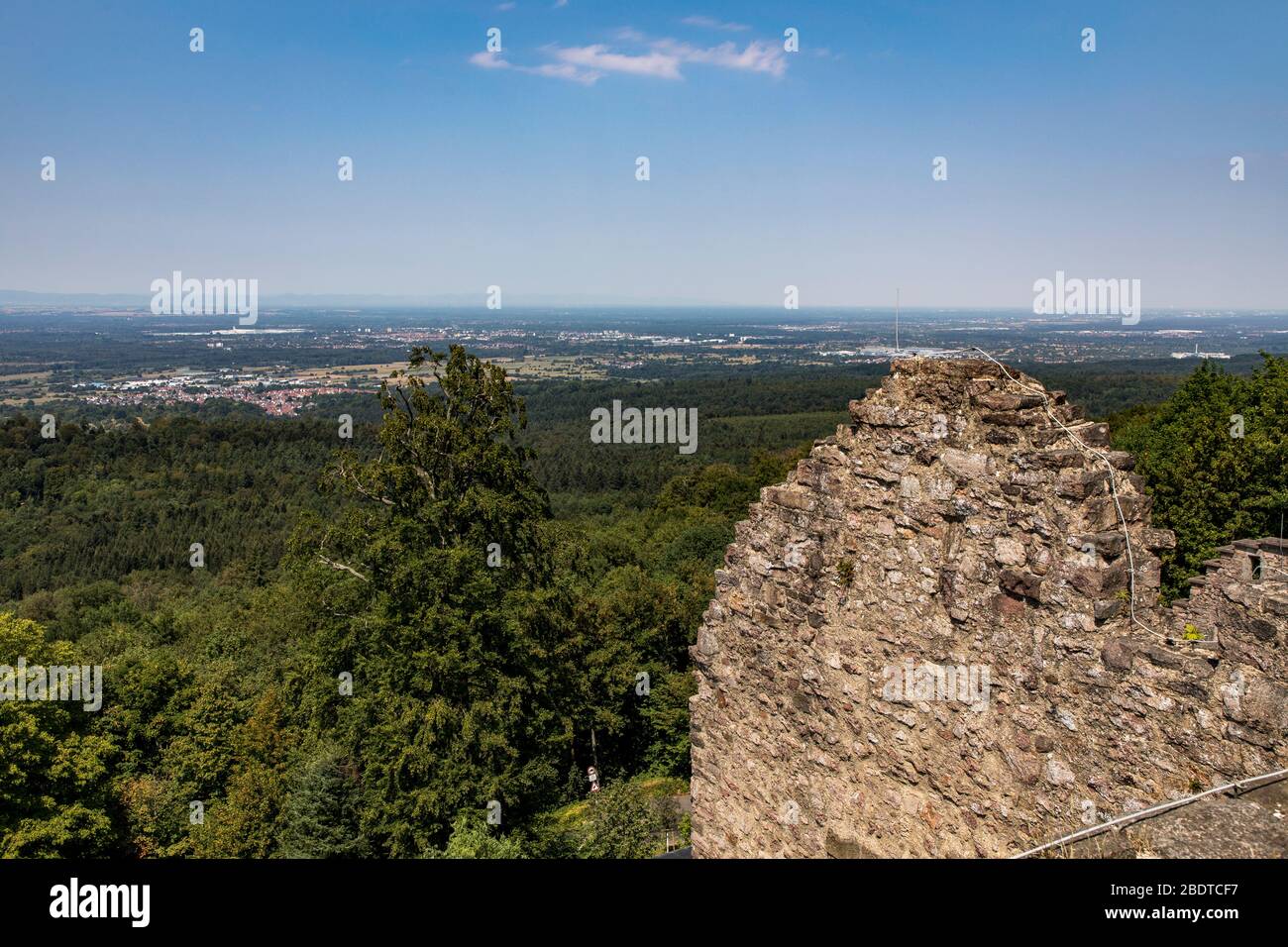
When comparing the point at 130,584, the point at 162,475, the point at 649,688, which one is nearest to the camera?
the point at 649,688

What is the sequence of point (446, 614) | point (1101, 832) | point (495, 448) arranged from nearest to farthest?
point (1101, 832)
point (446, 614)
point (495, 448)

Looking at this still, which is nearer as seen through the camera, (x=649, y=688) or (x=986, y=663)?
(x=986, y=663)

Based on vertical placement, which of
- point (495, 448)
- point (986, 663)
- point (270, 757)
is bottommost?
point (270, 757)

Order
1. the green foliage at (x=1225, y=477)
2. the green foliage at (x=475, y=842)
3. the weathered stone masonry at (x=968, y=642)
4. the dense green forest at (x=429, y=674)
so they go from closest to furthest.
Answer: the weathered stone masonry at (x=968, y=642) < the green foliage at (x=475, y=842) < the dense green forest at (x=429, y=674) < the green foliage at (x=1225, y=477)

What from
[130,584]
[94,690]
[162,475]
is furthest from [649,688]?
[162,475]

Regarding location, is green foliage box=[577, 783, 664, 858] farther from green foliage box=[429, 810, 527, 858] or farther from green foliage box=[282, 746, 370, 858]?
green foliage box=[282, 746, 370, 858]

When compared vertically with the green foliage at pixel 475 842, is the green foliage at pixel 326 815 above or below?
below

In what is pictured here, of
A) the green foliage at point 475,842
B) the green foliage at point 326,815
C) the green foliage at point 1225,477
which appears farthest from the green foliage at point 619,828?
the green foliage at point 1225,477

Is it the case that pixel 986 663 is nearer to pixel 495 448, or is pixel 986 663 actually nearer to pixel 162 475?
pixel 495 448
